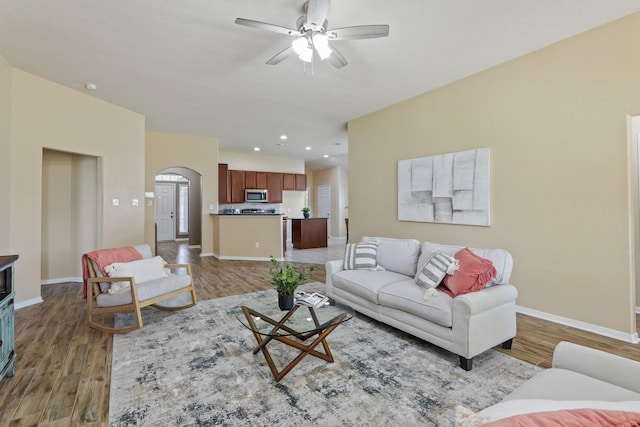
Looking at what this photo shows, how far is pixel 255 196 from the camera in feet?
29.1

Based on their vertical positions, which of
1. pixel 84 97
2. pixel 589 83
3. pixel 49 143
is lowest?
pixel 49 143

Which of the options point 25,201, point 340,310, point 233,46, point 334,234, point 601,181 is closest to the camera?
point 340,310

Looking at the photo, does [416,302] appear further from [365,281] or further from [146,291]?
[146,291]

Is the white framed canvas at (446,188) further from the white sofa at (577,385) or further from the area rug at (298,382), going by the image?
the white sofa at (577,385)

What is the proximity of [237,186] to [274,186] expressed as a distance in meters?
1.15

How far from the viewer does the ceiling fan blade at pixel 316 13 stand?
2162 mm

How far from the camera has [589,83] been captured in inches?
111

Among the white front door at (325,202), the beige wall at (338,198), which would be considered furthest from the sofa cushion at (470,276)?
the white front door at (325,202)

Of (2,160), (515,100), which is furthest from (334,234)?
(2,160)

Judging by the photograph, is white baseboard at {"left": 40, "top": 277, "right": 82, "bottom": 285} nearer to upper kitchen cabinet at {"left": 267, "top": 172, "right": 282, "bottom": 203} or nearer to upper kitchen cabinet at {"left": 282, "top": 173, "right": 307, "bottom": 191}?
upper kitchen cabinet at {"left": 267, "top": 172, "right": 282, "bottom": 203}

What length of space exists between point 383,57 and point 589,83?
6.38 feet

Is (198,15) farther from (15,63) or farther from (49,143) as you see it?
(49,143)

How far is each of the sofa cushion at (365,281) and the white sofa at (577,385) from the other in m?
1.39

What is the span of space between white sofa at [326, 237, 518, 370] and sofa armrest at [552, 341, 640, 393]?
730 mm
